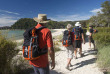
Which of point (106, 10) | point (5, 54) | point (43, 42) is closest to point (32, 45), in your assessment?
point (43, 42)

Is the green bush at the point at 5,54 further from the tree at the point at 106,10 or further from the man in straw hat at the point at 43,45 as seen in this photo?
the tree at the point at 106,10

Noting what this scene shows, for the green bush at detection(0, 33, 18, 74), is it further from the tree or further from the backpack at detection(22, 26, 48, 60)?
the tree

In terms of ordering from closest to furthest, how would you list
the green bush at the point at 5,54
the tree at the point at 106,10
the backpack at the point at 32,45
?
the backpack at the point at 32,45 → the green bush at the point at 5,54 → the tree at the point at 106,10

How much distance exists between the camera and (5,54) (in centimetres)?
237

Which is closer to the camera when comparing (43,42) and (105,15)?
(43,42)

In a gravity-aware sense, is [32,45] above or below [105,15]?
below

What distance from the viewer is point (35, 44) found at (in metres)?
1.58

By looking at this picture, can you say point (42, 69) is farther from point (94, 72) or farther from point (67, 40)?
point (94, 72)

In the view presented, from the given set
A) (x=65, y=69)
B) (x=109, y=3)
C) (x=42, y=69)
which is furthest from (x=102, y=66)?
(x=109, y=3)

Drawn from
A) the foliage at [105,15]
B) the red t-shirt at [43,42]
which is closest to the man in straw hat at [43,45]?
the red t-shirt at [43,42]

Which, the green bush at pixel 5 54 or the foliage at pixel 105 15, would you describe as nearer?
the green bush at pixel 5 54

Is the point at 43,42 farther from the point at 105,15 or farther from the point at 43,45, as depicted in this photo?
the point at 105,15

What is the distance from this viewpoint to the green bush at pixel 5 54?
2.29m

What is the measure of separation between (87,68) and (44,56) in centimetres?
257
